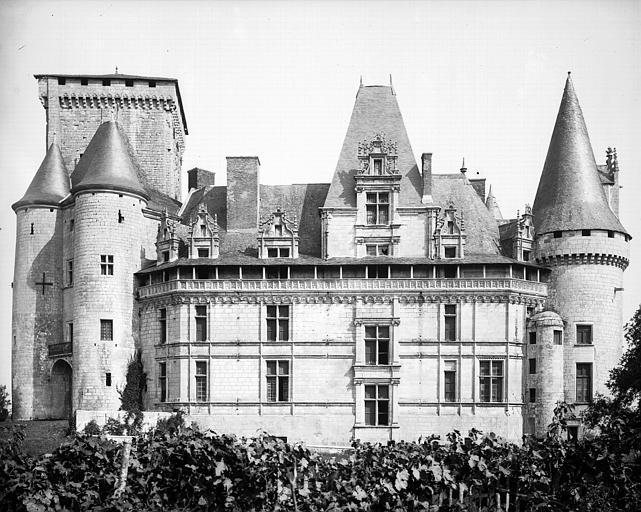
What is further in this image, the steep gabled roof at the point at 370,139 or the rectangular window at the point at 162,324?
the steep gabled roof at the point at 370,139

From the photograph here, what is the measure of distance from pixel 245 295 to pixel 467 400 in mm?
10763

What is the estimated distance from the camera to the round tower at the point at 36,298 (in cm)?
4869

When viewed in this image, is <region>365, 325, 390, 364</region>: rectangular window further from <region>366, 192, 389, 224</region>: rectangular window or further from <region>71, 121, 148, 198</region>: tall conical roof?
<region>71, 121, 148, 198</region>: tall conical roof

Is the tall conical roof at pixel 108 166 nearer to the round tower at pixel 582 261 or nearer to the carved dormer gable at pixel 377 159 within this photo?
the carved dormer gable at pixel 377 159

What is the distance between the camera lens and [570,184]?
156 ft

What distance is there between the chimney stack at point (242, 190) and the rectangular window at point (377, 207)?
18.0 feet

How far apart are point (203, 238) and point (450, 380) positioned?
12852 mm

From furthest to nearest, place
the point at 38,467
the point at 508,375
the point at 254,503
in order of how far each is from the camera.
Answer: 1. the point at 508,375
2. the point at 254,503
3. the point at 38,467

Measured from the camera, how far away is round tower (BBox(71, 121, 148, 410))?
46.5 meters

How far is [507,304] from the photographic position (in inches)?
1802

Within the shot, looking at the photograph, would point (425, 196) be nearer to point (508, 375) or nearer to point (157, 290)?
point (508, 375)

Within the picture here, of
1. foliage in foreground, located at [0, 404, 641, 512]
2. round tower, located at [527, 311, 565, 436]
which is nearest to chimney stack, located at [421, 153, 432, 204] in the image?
round tower, located at [527, 311, 565, 436]

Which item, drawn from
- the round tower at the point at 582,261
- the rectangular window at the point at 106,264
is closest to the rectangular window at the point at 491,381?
the round tower at the point at 582,261

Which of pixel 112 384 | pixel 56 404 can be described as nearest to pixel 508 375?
pixel 112 384
